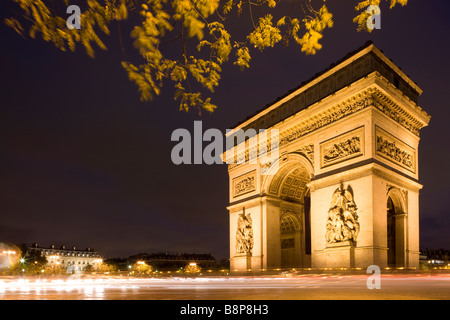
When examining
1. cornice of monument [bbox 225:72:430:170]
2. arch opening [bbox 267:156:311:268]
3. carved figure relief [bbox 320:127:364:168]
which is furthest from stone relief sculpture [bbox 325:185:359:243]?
arch opening [bbox 267:156:311:268]

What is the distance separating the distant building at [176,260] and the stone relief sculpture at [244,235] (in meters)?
88.7

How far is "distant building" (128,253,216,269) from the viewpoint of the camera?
367ft

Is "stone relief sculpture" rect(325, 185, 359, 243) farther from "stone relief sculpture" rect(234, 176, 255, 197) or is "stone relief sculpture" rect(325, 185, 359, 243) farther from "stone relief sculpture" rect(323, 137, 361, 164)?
"stone relief sculpture" rect(234, 176, 255, 197)

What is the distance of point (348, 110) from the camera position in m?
18.5

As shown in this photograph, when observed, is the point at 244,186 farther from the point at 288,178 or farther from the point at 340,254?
the point at 340,254

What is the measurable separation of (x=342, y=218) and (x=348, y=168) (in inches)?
90.2

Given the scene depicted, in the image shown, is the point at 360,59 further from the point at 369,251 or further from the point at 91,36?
the point at 91,36

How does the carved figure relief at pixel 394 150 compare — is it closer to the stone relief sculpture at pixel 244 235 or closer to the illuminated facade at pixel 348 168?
the illuminated facade at pixel 348 168

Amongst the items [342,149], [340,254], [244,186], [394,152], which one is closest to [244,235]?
[244,186]

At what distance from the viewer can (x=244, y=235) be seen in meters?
24.6

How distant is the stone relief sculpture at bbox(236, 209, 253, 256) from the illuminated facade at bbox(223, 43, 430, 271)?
0.21ft
